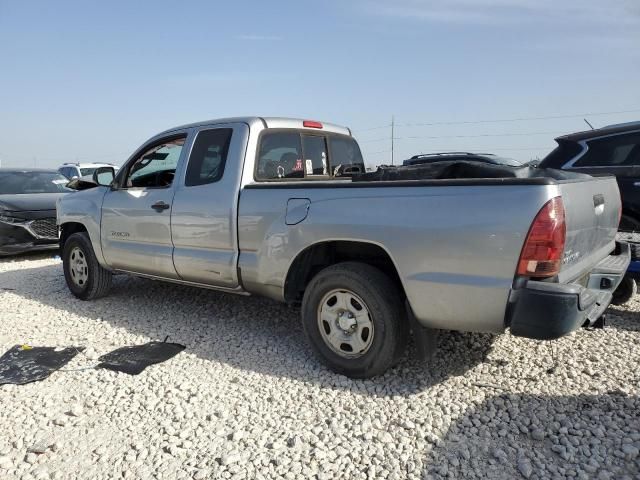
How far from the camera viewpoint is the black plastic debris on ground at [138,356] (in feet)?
12.4

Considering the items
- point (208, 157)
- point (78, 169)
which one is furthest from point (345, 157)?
point (78, 169)

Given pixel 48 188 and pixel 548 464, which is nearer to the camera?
pixel 548 464

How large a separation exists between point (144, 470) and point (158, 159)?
3274 millimetres

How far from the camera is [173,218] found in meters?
4.45

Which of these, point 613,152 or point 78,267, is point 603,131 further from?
point 78,267

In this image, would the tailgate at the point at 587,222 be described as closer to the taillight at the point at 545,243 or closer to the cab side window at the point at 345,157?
the taillight at the point at 545,243

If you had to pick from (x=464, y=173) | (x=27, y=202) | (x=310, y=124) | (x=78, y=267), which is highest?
(x=310, y=124)

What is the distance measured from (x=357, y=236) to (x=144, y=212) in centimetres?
249

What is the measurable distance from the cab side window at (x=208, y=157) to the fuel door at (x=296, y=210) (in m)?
0.86

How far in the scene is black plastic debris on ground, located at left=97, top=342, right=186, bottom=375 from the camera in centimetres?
378

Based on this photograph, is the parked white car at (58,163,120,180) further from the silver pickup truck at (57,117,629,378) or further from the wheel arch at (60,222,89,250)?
the silver pickup truck at (57,117,629,378)

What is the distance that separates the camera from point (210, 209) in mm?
4121

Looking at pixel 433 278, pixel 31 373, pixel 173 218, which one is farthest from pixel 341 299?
pixel 31 373

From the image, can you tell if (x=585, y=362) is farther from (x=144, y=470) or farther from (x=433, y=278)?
(x=144, y=470)
